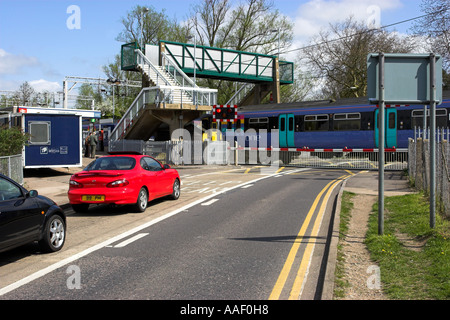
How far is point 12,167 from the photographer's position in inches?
585

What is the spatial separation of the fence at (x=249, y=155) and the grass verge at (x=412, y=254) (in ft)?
52.0

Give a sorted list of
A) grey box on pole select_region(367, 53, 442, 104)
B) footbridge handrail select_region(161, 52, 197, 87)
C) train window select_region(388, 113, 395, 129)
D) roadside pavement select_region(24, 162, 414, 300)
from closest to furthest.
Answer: roadside pavement select_region(24, 162, 414, 300) < grey box on pole select_region(367, 53, 442, 104) < train window select_region(388, 113, 395, 129) < footbridge handrail select_region(161, 52, 197, 87)

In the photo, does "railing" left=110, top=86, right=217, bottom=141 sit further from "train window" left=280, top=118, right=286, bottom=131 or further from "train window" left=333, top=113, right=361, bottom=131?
"train window" left=333, top=113, right=361, bottom=131

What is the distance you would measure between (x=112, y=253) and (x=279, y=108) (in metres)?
24.9

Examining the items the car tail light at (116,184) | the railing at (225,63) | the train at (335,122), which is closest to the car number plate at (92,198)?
the car tail light at (116,184)

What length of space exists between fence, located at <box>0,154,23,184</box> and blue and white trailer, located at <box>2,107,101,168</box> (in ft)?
12.9

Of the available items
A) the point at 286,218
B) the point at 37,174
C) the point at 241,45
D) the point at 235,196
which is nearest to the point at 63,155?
the point at 37,174

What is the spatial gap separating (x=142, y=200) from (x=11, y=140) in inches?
283

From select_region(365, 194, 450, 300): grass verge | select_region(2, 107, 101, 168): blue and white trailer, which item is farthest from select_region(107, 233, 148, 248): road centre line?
select_region(2, 107, 101, 168): blue and white trailer

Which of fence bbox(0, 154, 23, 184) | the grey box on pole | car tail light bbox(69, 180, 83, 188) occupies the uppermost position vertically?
the grey box on pole

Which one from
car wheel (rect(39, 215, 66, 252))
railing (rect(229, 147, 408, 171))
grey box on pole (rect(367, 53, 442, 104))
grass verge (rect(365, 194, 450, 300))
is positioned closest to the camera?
grass verge (rect(365, 194, 450, 300))

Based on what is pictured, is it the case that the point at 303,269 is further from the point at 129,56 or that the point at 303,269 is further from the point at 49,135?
the point at 129,56

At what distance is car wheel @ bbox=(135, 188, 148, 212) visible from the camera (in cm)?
1156
